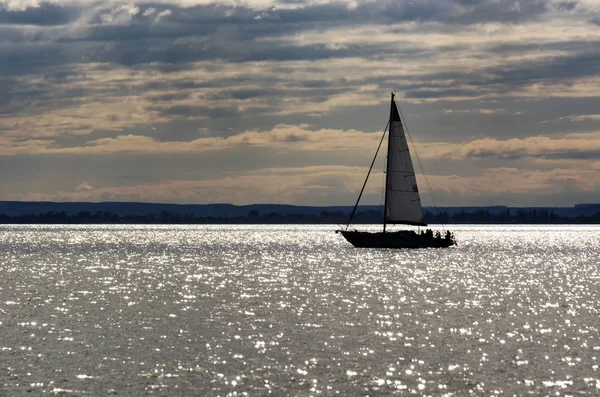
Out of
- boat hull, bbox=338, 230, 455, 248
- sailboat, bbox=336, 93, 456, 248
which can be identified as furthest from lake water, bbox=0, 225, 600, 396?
boat hull, bbox=338, 230, 455, 248

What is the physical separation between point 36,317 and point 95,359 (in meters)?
21.7

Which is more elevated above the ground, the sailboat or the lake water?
the sailboat

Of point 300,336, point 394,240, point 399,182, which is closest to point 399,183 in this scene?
point 399,182

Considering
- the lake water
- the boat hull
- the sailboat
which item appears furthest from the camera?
the boat hull

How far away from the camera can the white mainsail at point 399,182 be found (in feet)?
477

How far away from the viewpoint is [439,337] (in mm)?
58531

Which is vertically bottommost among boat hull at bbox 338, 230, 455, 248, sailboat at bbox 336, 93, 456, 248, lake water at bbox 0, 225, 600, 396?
lake water at bbox 0, 225, 600, 396

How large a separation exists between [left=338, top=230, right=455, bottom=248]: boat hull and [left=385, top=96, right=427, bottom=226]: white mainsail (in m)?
7.98

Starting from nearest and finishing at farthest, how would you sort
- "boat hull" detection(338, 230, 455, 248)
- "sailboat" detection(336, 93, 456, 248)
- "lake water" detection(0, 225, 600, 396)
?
"lake water" detection(0, 225, 600, 396), "sailboat" detection(336, 93, 456, 248), "boat hull" detection(338, 230, 455, 248)

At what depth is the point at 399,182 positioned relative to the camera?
14550 cm

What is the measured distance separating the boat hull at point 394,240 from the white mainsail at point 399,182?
7.98 metres

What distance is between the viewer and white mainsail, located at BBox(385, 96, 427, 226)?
145 m

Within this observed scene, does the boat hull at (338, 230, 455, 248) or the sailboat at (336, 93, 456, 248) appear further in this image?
the boat hull at (338, 230, 455, 248)

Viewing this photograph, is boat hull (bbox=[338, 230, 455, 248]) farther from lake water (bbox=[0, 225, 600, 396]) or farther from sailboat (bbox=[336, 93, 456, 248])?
lake water (bbox=[0, 225, 600, 396])
